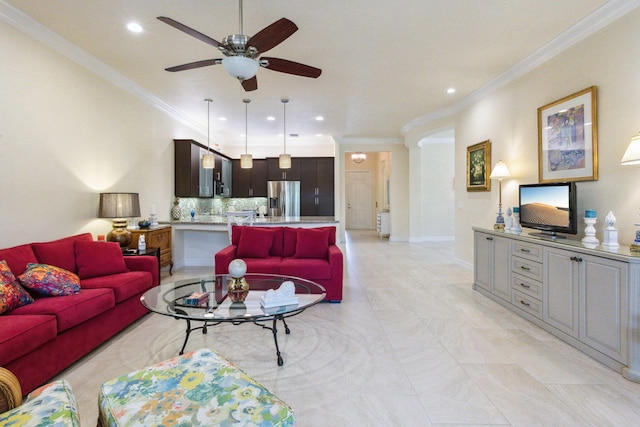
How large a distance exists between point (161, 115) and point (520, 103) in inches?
218

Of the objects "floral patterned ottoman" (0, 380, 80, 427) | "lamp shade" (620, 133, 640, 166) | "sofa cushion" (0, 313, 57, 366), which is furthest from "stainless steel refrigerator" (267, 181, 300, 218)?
"floral patterned ottoman" (0, 380, 80, 427)

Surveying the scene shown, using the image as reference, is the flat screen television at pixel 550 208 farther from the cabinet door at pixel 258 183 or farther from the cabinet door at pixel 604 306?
the cabinet door at pixel 258 183

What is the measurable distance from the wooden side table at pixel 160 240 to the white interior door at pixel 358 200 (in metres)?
8.67

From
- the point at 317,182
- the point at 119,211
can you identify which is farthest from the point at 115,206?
the point at 317,182

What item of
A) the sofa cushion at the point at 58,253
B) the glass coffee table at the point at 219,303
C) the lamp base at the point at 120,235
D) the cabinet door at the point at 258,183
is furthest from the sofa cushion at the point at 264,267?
the cabinet door at the point at 258,183

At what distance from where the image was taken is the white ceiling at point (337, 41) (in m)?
2.72

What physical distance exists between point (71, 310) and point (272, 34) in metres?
2.45

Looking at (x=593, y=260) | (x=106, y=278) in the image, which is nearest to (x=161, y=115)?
(x=106, y=278)

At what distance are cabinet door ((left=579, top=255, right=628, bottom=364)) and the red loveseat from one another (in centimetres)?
224

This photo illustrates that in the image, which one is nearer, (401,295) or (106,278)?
(106,278)

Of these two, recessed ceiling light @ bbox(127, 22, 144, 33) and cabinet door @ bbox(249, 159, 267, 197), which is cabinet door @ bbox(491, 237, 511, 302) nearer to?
recessed ceiling light @ bbox(127, 22, 144, 33)

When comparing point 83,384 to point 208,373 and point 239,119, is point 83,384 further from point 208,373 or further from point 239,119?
point 239,119

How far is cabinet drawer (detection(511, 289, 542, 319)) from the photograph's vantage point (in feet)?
9.78

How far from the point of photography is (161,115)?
5.35 meters
